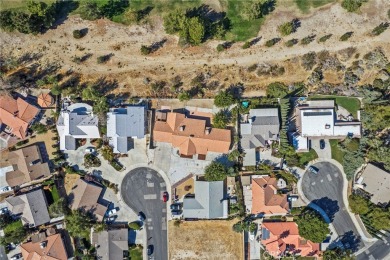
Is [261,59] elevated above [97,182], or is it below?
above

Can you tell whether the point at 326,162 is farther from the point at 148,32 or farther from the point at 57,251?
the point at 57,251

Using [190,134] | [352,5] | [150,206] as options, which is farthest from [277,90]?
[150,206]

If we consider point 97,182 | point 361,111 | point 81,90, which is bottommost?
point 97,182

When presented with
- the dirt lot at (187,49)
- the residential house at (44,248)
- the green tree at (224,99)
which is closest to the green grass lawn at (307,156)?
the dirt lot at (187,49)

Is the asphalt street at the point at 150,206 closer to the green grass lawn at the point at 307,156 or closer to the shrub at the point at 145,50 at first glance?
the shrub at the point at 145,50

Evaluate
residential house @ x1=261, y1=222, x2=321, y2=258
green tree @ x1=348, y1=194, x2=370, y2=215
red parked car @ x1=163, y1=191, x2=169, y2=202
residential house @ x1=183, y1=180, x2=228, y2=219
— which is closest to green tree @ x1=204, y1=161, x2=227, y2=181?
residential house @ x1=183, y1=180, x2=228, y2=219

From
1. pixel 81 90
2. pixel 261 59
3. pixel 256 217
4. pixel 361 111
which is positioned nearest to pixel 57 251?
pixel 81 90
